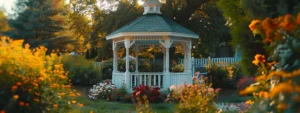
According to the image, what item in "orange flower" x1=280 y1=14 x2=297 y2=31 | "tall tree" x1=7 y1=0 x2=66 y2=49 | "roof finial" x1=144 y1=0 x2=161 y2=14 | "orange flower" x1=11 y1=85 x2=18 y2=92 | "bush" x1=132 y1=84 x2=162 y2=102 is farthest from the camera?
"tall tree" x1=7 y1=0 x2=66 y2=49

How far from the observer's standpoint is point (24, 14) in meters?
25.3

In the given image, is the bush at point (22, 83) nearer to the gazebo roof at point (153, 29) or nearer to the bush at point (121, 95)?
the bush at point (121, 95)

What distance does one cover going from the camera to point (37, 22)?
81.4 ft

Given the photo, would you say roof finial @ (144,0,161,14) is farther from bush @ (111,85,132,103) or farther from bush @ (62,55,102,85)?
bush @ (62,55,102,85)

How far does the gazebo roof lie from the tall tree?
1244 centimetres

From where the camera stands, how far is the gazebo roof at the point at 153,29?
12602 millimetres

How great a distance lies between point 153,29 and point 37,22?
14463 mm

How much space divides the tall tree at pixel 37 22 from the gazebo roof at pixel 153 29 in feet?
40.8

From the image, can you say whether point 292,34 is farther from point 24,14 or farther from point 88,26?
point 88,26

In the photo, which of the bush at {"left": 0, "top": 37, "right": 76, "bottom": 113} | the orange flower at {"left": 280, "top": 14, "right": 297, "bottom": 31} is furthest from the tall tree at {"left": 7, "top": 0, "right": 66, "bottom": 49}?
the orange flower at {"left": 280, "top": 14, "right": 297, "bottom": 31}

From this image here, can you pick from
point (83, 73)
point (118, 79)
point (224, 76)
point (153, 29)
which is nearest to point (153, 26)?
point (153, 29)

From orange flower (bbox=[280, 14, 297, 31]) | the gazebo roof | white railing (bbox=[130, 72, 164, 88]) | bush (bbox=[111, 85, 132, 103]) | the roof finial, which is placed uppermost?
the roof finial

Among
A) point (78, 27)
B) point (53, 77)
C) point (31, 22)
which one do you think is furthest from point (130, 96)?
point (78, 27)

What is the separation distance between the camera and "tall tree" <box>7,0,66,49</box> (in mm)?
24600
